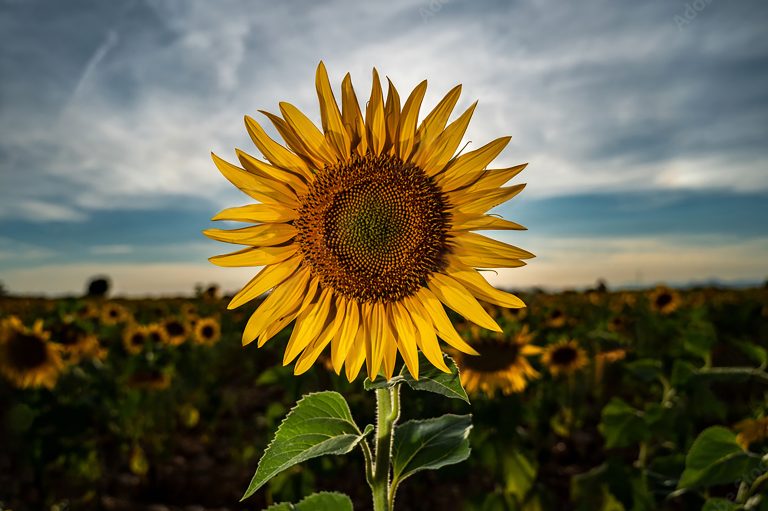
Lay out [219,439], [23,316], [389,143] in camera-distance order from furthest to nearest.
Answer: [23,316] < [219,439] < [389,143]

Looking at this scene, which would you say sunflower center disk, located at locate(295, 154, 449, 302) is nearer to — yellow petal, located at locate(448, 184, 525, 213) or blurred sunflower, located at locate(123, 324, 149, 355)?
yellow petal, located at locate(448, 184, 525, 213)

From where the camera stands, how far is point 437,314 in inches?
82.2

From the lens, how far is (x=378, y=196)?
213 cm

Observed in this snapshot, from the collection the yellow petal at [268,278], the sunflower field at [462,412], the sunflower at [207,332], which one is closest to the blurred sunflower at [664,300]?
the sunflower field at [462,412]

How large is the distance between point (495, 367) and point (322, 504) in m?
4.24

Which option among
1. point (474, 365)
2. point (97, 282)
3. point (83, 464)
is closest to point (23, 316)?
point (83, 464)

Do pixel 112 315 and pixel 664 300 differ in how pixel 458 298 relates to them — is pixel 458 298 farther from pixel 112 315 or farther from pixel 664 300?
pixel 664 300

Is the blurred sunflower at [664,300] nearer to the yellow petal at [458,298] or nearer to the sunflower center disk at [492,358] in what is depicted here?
the sunflower center disk at [492,358]

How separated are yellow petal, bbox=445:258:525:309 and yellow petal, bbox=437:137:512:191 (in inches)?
11.0

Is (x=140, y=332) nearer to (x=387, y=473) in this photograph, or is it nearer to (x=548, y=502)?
(x=548, y=502)

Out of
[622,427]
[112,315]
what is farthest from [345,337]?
[112,315]

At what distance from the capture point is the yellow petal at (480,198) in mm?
1965

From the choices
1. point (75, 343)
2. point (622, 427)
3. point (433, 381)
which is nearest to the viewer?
point (433, 381)

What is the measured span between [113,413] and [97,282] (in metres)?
26.1
